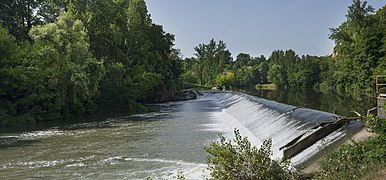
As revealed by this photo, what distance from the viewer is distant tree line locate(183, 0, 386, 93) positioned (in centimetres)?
4834

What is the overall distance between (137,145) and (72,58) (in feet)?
56.2

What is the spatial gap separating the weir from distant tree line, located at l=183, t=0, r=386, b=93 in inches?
870

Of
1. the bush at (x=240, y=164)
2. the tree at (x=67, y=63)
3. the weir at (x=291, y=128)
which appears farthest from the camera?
the tree at (x=67, y=63)

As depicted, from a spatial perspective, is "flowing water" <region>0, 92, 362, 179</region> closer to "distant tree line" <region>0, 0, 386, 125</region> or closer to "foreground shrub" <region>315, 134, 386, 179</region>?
"foreground shrub" <region>315, 134, 386, 179</region>

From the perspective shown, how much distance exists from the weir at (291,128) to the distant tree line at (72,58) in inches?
561

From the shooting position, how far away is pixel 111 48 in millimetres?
45594

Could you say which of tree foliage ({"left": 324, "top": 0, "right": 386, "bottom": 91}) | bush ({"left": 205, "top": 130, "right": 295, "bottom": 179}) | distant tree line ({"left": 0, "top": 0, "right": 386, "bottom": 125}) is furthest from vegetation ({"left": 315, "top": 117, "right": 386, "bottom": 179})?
tree foliage ({"left": 324, "top": 0, "right": 386, "bottom": 91})

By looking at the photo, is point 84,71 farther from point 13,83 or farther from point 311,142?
point 311,142

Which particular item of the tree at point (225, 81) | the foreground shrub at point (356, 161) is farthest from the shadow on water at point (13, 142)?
the tree at point (225, 81)

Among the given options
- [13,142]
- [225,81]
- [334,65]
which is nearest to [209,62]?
[225,81]

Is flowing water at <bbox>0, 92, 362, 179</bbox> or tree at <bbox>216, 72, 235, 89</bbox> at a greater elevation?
tree at <bbox>216, 72, 235, 89</bbox>

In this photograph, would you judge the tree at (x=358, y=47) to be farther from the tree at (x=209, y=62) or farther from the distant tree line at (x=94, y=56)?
the tree at (x=209, y=62)

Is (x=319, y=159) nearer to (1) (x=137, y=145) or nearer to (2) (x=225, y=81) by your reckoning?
(1) (x=137, y=145)

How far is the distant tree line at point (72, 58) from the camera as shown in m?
30.6
